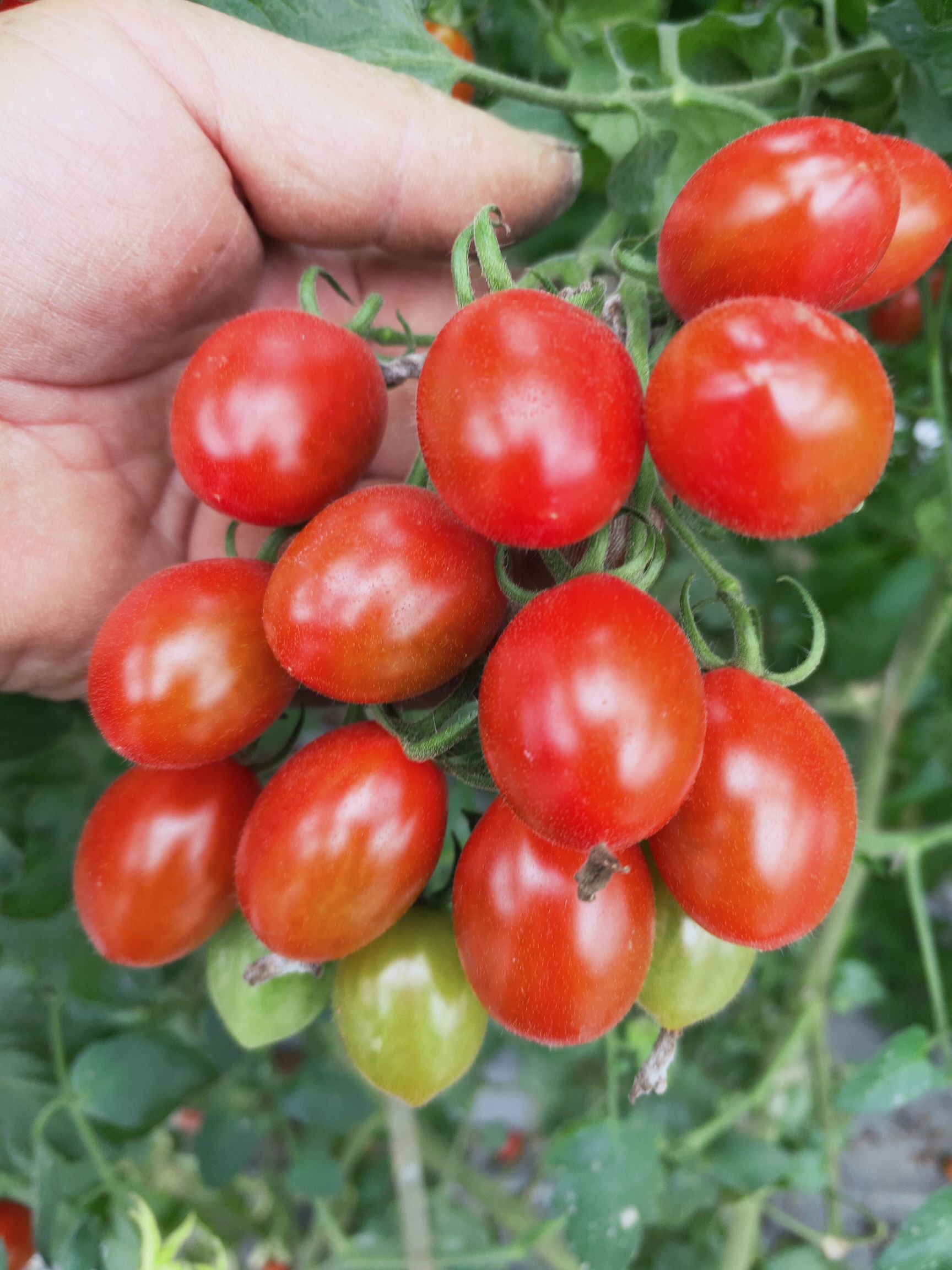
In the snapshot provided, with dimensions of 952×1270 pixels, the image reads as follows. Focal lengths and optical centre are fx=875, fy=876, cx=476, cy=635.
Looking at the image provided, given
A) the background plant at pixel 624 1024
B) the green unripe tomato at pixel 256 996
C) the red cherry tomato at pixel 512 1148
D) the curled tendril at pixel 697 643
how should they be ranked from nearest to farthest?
1. the curled tendril at pixel 697 643
2. the green unripe tomato at pixel 256 996
3. the background plant at pixel 624 1024
4. the red cherry tomato at pixel 512 1148

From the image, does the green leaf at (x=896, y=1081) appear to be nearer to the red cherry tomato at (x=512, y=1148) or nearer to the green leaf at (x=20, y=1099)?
the green leaf at (x=20, y=1099)

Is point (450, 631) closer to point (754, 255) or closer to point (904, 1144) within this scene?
point (754, 255)

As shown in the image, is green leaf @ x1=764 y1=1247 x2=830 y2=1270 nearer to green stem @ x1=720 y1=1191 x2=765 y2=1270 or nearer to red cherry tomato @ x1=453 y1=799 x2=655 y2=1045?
green stem @ x1=720 y1=1191 x2=765 y2=1270

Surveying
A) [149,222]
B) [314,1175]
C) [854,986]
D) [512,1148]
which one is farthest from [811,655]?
[512,1148]

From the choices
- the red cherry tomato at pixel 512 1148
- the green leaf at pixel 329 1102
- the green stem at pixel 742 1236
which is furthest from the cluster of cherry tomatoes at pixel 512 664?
the red cherry tomato at pixel 512 1148

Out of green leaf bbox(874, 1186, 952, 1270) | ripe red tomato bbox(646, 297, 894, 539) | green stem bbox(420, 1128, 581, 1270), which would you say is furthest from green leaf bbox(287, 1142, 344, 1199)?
ripe red tomato bbox(646, 297, 894, 539)

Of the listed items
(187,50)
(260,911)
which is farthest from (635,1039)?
(187,50)

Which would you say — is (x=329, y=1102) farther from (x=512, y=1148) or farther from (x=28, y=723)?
(x=512, y=1148)
